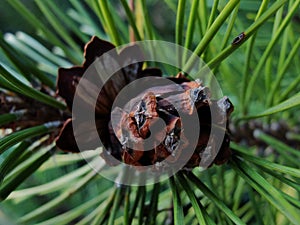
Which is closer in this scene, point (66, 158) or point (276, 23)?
point (276, 23)

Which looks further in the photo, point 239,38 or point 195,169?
point 195,169

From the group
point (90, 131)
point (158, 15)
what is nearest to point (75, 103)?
point (90, 131)

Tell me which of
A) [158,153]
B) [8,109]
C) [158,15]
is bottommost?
[158,153]

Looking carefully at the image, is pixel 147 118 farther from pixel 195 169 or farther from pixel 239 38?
pixel 195 169

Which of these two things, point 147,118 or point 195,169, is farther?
point 195,169

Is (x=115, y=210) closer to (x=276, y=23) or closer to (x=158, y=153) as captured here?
(x=158, y=153)

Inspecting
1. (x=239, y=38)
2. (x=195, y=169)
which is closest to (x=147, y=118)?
(x=239, y=38)

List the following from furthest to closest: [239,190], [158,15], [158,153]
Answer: [158,15] < [239,190] < [158,153]

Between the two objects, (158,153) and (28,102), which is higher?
(28,102)

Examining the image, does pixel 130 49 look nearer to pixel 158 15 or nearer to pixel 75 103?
pixel 75 103

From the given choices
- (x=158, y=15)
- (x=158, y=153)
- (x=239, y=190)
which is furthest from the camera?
(x=158, y=15)
